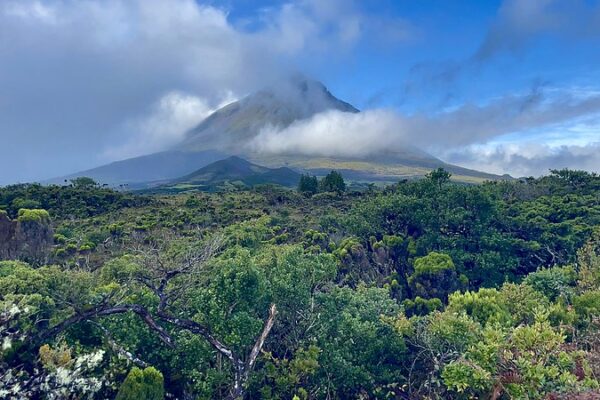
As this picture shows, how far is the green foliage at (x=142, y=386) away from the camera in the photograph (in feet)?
27.5

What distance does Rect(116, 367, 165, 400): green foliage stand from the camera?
8.39m

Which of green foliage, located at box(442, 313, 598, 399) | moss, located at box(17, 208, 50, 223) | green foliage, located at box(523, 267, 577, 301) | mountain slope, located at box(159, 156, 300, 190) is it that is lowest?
mountain slope, located at box(159, 156, 300, 190)

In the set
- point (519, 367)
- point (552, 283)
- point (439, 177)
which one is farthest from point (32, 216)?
point (439, 177)

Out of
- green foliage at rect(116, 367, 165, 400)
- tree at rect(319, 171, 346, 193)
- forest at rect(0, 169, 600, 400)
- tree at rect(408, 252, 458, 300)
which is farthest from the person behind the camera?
tree at rect(319, 171, 346, 193)

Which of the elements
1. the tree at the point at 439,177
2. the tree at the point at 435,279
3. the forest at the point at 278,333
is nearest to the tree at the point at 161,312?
the forest at the point at 278,333

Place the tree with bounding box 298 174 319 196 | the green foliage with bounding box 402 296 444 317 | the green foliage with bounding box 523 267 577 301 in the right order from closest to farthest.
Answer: the green foliage with bounding box 523 267 577 301
the green foliage with bounding box 402 296 444 317
the tree with bounding box 298 174 319 196

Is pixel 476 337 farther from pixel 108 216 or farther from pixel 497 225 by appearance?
pixel 108 216

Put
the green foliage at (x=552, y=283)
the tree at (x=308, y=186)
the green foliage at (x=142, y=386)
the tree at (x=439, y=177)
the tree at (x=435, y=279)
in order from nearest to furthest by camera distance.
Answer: the green foliage at (x=142, y=386) → the green foliage at (x=552, y=283) → the tree at (x=435, y=279) → the tree at (x=439, y=177) → the tree at (x=308, y=186)

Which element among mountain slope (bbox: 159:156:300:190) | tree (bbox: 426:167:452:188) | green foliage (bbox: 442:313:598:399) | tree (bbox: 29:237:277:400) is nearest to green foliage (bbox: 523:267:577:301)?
green foliage (bbox: 442:313:598:399)

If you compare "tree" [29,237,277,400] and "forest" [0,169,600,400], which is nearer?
"forest" [0,169,600,400]

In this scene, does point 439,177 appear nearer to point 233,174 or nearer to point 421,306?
point 421,306

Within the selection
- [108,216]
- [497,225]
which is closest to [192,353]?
[497,225]

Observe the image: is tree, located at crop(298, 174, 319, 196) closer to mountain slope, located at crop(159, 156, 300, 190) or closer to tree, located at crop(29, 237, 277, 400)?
tree, located at crop(29, 237, 277, 400)

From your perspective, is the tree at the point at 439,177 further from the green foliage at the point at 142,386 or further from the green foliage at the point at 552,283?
the green foliage at the point at 142,386
